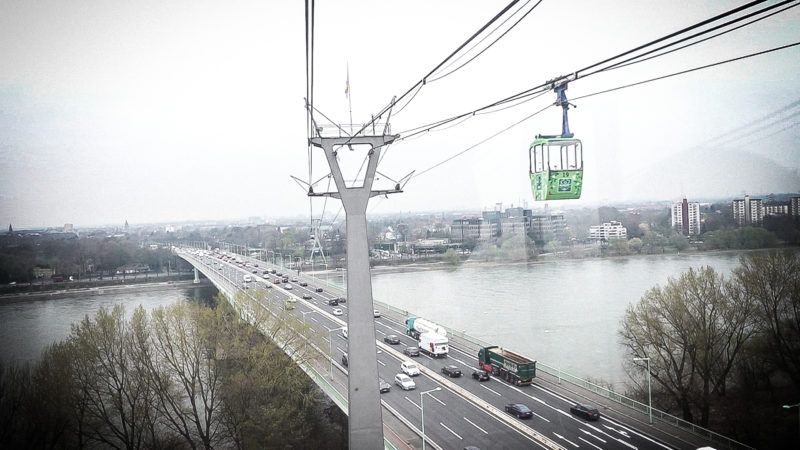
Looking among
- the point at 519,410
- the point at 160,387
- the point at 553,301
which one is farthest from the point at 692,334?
the point at 160,387

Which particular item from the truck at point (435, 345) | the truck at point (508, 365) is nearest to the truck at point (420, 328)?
the truck at point (435, 345)

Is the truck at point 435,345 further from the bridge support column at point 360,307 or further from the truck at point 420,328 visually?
the bridge support column at point 360,307

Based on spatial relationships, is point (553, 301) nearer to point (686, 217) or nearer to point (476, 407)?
point (686, 217)

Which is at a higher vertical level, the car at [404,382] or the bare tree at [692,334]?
the bare tree at [692,334]

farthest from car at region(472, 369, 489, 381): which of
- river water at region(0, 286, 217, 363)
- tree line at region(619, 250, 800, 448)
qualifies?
river water at region(0, 286, 217, 363)

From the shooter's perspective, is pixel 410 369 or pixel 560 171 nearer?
pixel 560 171

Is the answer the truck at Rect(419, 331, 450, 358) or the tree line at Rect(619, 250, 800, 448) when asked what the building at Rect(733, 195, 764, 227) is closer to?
the tree line at Rect(619, 250, 800, 448)

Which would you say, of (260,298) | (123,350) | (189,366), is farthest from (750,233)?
(123,350)
